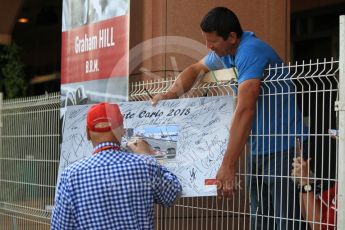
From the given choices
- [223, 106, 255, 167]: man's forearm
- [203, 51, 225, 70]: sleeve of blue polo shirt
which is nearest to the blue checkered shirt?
[223, 106, 255, 167]: man's forearm

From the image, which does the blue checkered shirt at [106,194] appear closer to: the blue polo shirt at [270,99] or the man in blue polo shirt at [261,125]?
the man in blue polo shirt at [261,125]

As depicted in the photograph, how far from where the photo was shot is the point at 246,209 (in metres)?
4.96

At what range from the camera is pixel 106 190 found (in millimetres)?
3635

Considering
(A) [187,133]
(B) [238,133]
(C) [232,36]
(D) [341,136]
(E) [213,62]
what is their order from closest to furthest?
(D) [341,136] → (B) [238,133] → (C) [232,36] → (A) [187,133] → (E) [213,62]

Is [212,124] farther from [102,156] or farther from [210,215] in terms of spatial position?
[102,156]

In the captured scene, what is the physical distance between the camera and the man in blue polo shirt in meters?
4.52

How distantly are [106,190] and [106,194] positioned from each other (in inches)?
0.8

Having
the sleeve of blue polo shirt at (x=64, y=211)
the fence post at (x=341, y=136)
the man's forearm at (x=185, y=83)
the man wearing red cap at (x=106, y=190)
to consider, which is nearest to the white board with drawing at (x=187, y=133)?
the man's forearm at (x=185, y=83)

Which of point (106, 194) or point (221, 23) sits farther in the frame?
point (221, 23)

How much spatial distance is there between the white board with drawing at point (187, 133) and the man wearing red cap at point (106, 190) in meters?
1.16

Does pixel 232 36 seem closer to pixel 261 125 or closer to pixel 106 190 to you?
pixel 261 125

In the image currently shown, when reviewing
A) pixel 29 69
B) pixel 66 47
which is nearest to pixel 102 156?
pixel 66 47

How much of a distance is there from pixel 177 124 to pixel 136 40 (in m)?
2.07

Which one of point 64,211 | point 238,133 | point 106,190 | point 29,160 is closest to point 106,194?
point 106,190
